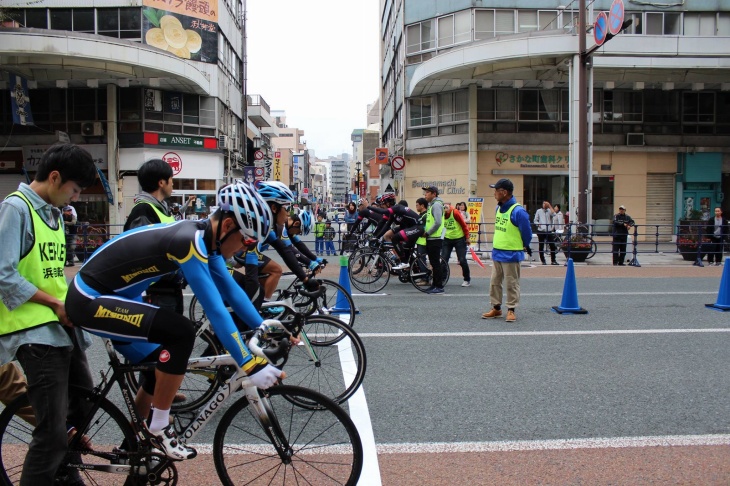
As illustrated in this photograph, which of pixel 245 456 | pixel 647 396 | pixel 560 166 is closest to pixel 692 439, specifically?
pixel 647 396

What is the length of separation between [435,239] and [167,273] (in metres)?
9.44

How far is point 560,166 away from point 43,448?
30.4 m

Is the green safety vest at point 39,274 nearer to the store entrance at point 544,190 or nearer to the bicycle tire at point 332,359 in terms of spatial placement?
the bicycle tire at point 332,359

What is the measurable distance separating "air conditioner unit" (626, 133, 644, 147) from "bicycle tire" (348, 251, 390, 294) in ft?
75.4

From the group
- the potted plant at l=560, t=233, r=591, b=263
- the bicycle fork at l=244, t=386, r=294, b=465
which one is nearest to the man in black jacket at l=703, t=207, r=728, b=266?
the potted plant at l=560, t=233, r=591, b=263

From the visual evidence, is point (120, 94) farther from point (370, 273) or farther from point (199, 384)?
point (199, 384)

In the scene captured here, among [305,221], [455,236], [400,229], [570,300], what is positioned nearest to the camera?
[305,221]

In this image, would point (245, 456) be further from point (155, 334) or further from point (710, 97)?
point (710, 97)

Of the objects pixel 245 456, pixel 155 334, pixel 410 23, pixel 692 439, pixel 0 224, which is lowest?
pixel 692 439

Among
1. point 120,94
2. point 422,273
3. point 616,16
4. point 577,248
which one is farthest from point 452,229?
point 120,94

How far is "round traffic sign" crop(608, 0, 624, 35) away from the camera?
20.1m

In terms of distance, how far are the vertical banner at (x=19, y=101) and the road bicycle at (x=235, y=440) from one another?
27.0m

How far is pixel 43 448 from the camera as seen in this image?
312 centimetres

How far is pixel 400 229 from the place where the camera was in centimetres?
1276
